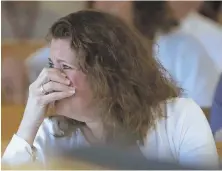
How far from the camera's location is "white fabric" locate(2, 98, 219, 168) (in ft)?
1.96

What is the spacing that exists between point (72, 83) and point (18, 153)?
0.36 feet

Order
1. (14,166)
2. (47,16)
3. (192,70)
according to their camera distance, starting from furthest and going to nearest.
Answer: (192,70), (47,16), (14,166)

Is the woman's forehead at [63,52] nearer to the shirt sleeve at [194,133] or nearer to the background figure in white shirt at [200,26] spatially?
the shirt sleeve at [194,133]

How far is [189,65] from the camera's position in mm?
834

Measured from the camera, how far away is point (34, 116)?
623mm

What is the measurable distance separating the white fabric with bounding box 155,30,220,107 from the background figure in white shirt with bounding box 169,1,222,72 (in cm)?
1

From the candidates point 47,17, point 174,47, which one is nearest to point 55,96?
point 47,17

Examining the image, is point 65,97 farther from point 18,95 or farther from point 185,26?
point 185,26

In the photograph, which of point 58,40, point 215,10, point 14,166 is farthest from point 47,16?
point 215,10

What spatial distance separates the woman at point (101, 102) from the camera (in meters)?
0.60

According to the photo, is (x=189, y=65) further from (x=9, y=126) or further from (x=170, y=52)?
(x=9, y=126)

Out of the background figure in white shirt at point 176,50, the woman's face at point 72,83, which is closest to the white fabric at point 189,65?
the background figure in white shirt at point 176,50

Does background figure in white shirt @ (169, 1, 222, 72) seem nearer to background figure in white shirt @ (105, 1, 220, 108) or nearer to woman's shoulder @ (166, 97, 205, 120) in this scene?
background figure in white shirt @ (105, 1, 220, 108)

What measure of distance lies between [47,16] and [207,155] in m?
0.29
